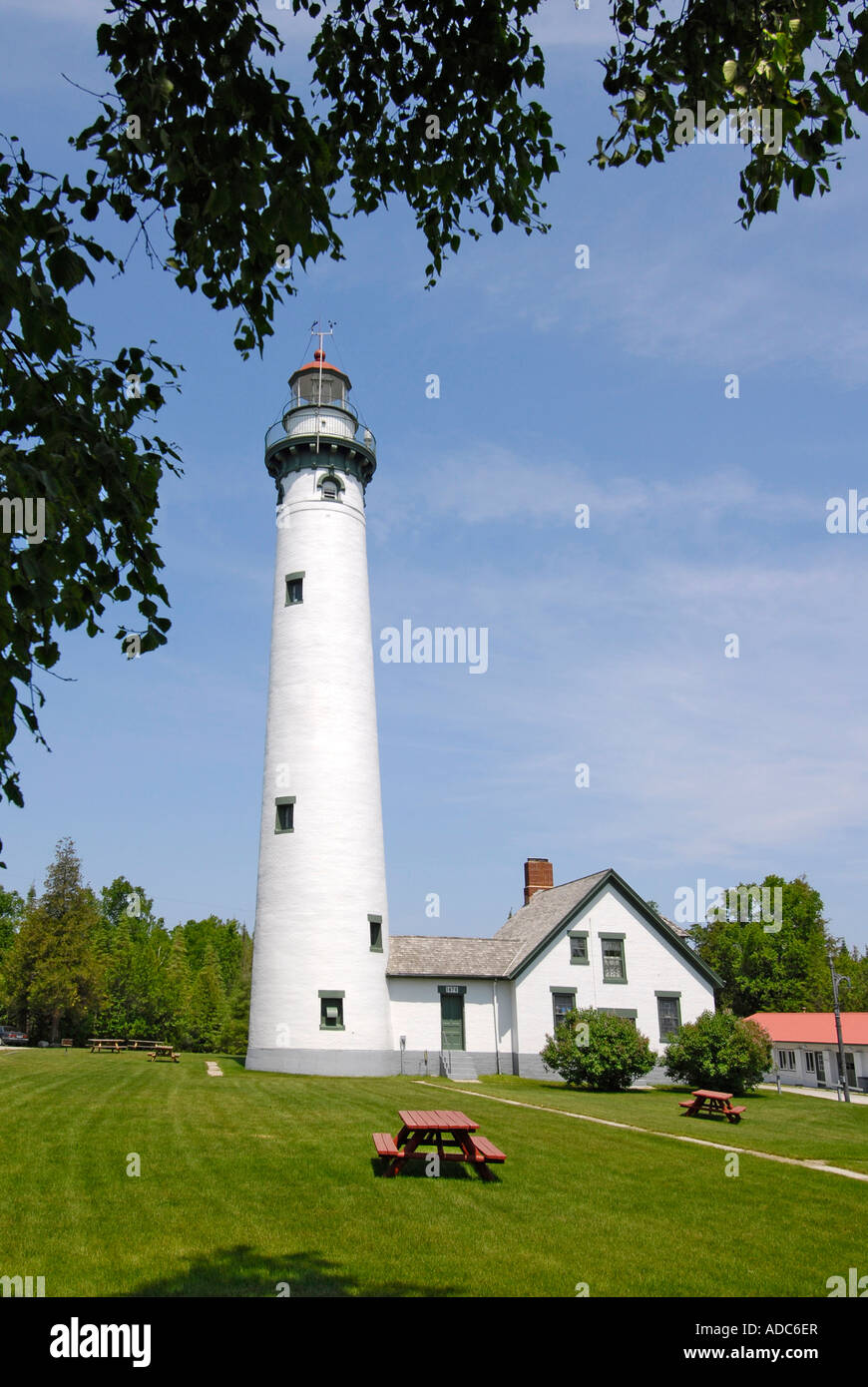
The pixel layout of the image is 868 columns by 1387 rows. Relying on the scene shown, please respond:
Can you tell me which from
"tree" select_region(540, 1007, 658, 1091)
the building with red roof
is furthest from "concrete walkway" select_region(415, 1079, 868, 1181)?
the building with red roof

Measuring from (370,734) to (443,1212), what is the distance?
21770mm

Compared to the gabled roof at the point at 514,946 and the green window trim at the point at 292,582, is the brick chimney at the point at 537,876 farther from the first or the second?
the green window trim at the point at 292,582

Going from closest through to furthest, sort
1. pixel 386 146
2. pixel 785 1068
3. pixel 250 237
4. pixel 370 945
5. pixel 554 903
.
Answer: pixel 250 237
pixel 386 146
pixel 370 945
pixel 554 903
pixel 785 1068

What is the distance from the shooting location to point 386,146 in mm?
7574

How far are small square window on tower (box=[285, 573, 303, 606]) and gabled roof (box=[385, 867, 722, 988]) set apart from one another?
12.9m

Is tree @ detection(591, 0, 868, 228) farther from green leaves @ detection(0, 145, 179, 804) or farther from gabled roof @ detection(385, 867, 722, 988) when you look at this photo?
gabled roof @ detection(385, 867, 722, 988)

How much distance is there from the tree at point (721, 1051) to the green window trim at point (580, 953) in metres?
5.54

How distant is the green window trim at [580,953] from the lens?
34.2 metres

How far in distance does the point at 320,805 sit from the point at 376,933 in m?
4.62

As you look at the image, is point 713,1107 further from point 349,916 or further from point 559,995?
point 349,916

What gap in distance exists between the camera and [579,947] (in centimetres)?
3438

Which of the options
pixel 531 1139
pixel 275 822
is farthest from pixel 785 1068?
pixel 531 1139
